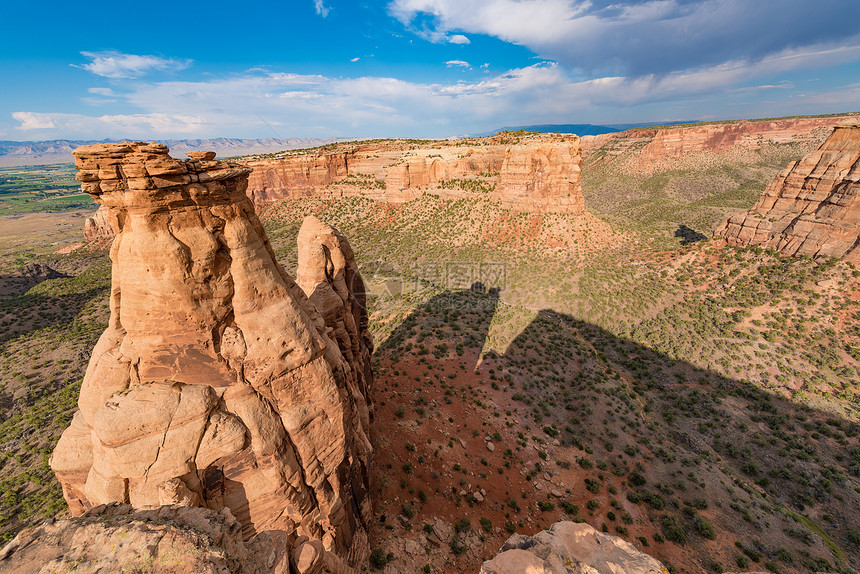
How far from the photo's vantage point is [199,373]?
29.9 ft

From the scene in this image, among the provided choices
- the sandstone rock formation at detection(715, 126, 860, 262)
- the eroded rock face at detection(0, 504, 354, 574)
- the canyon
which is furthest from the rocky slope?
the eroded rock face at detection(0, 504, 354, 574)

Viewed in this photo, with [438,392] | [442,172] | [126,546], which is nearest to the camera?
[126,546]

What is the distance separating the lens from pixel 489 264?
49.8 meters

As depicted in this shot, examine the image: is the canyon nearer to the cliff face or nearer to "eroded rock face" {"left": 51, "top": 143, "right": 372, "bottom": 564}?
"eroded rock face" {"left": 51, "top": 143, "right": 372, "bottom": 564}

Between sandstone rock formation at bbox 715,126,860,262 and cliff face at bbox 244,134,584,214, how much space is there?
23.0 meters

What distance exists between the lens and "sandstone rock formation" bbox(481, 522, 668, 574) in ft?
24.5

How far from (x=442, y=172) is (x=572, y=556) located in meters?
65.8

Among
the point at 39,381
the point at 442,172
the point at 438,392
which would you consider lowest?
the point at 39,381

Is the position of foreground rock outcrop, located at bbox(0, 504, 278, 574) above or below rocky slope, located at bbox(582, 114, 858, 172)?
below

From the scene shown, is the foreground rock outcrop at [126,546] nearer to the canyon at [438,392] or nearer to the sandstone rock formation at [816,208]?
the canyon at [438,392]

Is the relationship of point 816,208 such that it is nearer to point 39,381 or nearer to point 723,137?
point 39,381

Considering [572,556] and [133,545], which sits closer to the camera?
[133,545]

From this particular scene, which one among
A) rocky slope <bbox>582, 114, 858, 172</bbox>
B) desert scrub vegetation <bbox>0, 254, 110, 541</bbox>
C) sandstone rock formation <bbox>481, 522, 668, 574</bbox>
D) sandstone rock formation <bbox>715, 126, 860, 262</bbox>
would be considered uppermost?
rocky slope <bbox>582, 114, 858, 172</bbox>

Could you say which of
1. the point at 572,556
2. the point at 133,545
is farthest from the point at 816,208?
the point at 133,545
